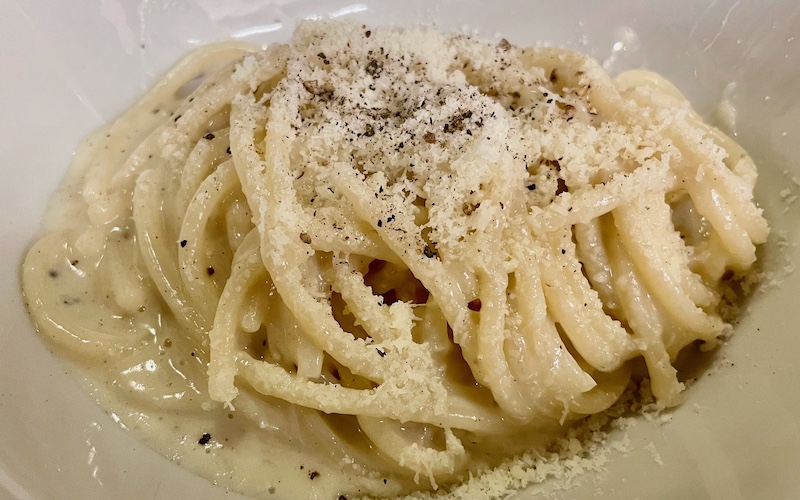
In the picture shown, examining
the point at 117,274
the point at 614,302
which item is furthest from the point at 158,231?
the point at 614,302

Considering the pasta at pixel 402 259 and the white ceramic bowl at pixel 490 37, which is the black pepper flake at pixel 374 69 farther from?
the white ceramic bowl at pixel 490 37

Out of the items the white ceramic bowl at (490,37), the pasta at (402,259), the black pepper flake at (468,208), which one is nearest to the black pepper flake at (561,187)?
the pasta at (402,259)

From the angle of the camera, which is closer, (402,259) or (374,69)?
(402,259)

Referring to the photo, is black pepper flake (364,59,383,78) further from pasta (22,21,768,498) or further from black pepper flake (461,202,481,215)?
black pepper flake (461,202,481,215)

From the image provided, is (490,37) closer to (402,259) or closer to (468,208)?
(468,208)

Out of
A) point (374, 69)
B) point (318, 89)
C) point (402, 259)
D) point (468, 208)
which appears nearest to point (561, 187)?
point (468, 208)

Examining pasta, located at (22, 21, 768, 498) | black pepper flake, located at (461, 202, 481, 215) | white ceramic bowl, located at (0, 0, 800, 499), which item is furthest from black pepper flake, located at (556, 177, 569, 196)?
white ceramic bowl, located at (0, 0, 800, 499)
